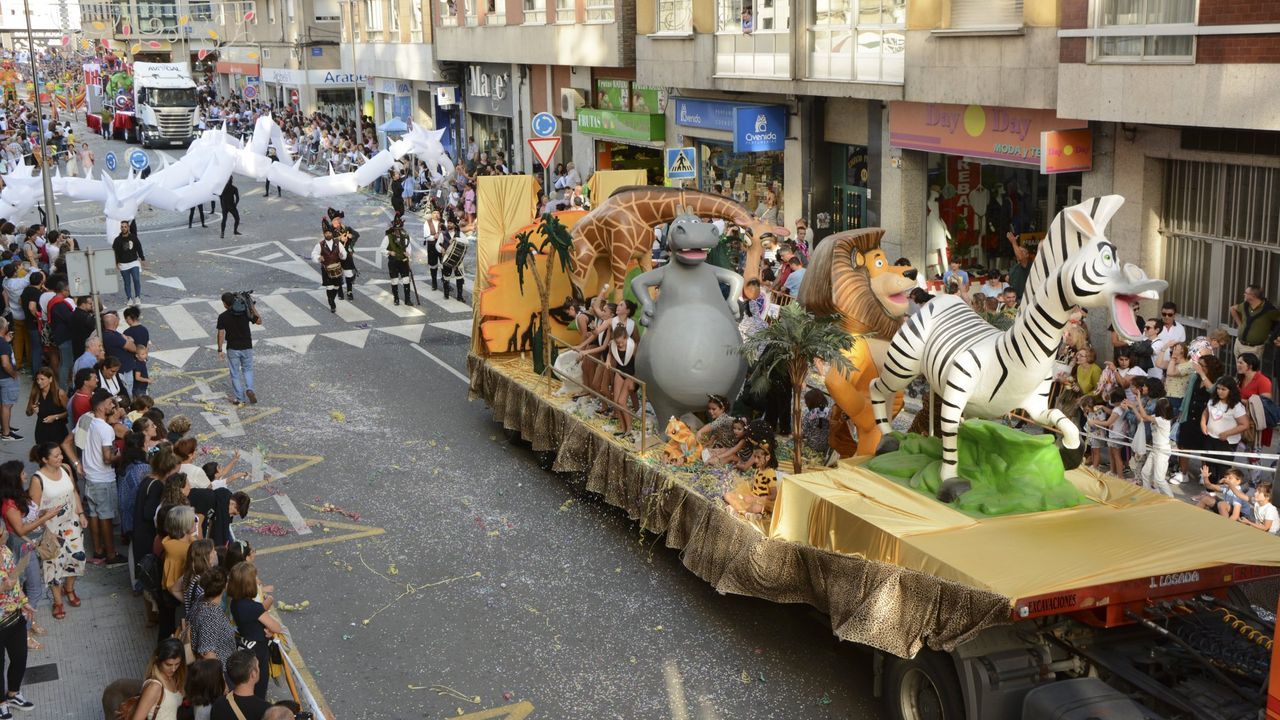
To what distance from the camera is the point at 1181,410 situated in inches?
502

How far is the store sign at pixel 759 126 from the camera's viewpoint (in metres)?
25.9

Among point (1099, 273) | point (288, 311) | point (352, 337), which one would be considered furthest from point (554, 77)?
point (1099, 273)

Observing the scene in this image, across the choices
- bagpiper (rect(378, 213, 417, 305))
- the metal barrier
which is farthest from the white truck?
the metal barrier

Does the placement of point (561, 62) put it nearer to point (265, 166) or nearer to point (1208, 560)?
point (265, 166)

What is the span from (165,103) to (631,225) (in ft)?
156

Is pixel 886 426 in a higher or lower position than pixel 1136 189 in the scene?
lower

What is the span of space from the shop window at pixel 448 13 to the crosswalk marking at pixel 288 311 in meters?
22.0

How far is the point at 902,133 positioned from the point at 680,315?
10.7 metres

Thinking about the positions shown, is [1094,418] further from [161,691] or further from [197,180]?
[197,180]

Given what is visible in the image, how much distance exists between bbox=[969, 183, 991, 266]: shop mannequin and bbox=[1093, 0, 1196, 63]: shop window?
203 inches

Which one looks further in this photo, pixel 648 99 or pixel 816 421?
pixel 648 99

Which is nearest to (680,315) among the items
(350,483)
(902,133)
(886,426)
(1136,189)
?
(886,426)

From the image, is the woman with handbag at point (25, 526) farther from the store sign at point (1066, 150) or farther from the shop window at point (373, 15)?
the shop window at point (373, 15)

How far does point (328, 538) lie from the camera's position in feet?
42.6
